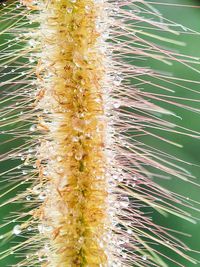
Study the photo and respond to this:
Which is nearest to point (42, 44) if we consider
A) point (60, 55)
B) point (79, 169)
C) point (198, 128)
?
point (60, 55)

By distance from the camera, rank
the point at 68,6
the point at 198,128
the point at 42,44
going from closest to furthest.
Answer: the point at 68,6 < the point at 42,44 < the point at 198,128

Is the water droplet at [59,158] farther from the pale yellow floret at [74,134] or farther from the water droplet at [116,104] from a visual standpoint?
the water droplet at [116,104]

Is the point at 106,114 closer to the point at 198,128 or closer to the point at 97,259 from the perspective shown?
the point at 97,259

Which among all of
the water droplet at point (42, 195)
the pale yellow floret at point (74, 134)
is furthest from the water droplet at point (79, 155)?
the water droplet at point (42, 195)

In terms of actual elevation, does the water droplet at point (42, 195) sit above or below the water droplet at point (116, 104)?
below

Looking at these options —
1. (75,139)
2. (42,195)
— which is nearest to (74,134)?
(75,139)

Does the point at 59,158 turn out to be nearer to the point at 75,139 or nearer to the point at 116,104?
the point at 75,139

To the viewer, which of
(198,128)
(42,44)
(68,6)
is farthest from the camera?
(198,128)

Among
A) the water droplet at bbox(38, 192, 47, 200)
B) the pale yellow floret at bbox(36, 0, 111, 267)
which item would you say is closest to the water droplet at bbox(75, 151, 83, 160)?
the pale yellow floret at bbox(36, 0, 111, 267)

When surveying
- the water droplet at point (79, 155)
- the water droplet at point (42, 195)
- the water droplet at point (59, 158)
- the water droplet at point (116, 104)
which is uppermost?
the water droplet at point (116, 104)

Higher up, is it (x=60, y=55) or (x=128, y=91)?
(x=60, y=55)

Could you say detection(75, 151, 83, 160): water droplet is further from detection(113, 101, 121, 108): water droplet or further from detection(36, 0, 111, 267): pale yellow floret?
detection(113, 101, 121, 108): water droplet
